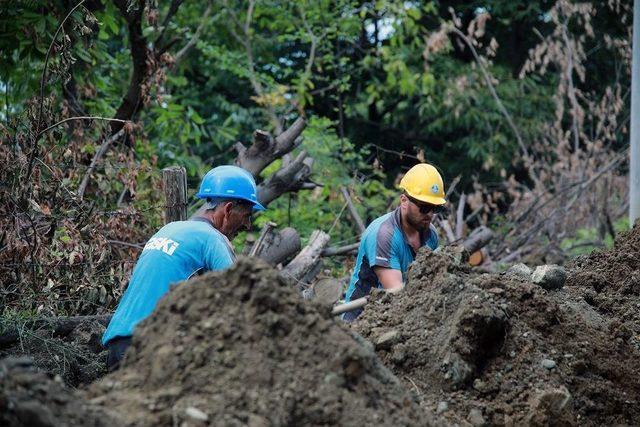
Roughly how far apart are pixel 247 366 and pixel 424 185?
3232 millimetres

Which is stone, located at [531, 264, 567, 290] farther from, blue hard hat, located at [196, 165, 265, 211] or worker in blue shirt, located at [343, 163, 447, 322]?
blue hard hat, located at [196, 165, 265, 211]

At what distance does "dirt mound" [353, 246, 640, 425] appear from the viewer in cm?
462

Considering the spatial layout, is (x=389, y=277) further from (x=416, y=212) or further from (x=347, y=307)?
(x=347, y=307)

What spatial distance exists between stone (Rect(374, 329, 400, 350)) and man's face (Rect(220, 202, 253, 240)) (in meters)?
1.12

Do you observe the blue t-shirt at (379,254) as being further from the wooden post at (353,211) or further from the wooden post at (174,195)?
the wooden post at (353,211)

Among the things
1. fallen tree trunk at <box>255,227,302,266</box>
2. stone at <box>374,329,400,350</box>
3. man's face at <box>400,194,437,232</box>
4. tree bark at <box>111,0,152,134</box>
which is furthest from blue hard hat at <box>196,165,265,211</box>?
tree bark at <box>111,0,152,134</box>

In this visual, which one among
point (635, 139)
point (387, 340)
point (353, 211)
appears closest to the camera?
point (387, 340)

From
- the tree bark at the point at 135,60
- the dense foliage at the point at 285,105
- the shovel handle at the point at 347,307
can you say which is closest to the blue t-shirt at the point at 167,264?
the shovel handle at the point at 347,307

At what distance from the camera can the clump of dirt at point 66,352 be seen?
6215 mm

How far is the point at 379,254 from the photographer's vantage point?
19.7 ft

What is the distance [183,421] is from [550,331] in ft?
8.76

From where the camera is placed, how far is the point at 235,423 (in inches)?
125

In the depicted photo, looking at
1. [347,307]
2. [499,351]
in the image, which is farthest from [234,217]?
[499,351]

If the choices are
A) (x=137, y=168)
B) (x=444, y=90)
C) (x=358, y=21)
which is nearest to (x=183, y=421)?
(x=137, y=168)
